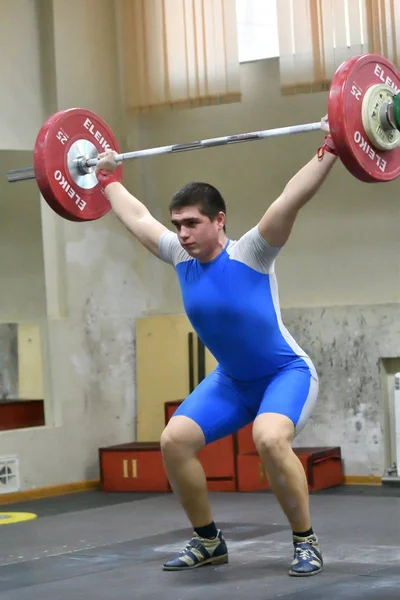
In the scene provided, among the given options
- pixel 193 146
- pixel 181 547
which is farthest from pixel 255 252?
pixel 181 547

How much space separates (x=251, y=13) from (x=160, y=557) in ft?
12.1

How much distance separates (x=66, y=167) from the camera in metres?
4.59

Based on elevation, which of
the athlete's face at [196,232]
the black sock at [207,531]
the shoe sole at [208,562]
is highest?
the athlete's face at [196,232]

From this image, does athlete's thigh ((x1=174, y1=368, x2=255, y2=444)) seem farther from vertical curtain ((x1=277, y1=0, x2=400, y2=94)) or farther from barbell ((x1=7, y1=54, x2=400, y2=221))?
vertical curtain ((x1=277, y1=0, x2=400, y2=94))

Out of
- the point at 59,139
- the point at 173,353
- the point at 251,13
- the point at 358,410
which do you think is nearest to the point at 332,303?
the point at 358,410

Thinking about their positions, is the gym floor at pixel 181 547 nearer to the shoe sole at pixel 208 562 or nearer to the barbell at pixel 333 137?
the shoe sole at pixel 208 562

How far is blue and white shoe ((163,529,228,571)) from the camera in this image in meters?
4.05

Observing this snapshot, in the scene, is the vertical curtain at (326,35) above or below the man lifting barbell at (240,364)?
above

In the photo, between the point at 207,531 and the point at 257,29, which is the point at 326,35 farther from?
the point at 207,531

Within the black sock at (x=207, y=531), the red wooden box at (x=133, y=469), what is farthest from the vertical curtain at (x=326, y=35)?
the black sock at (x=207, y=531)

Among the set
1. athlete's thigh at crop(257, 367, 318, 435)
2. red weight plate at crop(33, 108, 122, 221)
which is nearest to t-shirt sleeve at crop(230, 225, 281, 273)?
athlete's thigh at crop(257, 367, 318, 435)

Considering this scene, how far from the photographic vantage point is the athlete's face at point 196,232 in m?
3.88

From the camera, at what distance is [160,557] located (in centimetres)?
442

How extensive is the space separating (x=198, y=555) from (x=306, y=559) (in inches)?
17.8
